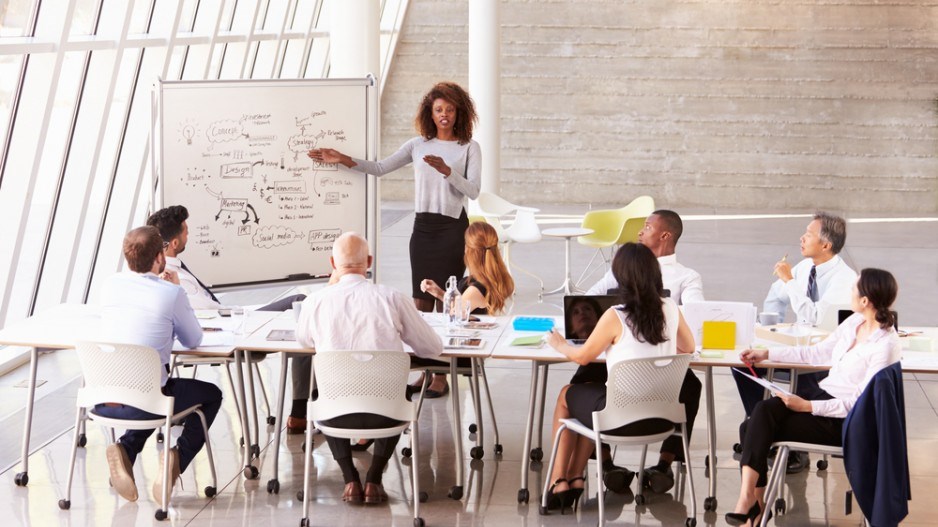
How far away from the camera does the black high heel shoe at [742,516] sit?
451 centimetres

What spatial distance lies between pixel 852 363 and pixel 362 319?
6.55 feet

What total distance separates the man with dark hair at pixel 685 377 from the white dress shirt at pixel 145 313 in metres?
1.81

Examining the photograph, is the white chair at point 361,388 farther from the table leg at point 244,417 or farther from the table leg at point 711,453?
the table leg at point 711,453

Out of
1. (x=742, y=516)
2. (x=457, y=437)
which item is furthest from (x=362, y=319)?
(x=742, y=516)

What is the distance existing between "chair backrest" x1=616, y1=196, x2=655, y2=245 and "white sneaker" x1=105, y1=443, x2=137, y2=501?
19.0 ft

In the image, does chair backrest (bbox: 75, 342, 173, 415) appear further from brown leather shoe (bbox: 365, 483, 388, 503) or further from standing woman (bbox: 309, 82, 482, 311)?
standing woman (bbox: 309, 82, 482, 311)

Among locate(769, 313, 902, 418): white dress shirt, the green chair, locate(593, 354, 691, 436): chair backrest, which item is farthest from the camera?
the green chair

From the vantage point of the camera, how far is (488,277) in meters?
5.72

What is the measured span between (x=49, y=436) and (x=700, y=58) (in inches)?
524

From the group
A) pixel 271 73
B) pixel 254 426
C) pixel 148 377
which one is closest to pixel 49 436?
pixel 254 426

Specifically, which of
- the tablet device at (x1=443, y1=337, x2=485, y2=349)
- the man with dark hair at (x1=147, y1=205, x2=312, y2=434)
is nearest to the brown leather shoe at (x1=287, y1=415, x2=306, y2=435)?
the man with dark hair at (x1=147, y1=205, x2=312, y2=434)

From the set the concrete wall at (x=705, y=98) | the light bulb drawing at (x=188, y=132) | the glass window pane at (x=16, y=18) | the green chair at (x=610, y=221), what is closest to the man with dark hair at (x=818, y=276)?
the light bulb drawing at (x=188, y=132)

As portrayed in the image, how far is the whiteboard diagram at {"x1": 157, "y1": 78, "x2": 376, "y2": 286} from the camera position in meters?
6.52

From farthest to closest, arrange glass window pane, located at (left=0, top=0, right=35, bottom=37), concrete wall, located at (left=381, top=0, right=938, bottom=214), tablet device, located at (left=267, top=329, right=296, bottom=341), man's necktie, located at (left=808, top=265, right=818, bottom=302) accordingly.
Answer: concrete wall, located at (left=381, top=0, right=938, bottom=214)
glass window pane, located at (left=0, top=0, right=35, bottom=37)
man's necktie, located at (left=808, top=265, right=818, bottom=302)
tablet device, located at (left=267, top=329, right=296, bottom=341)
